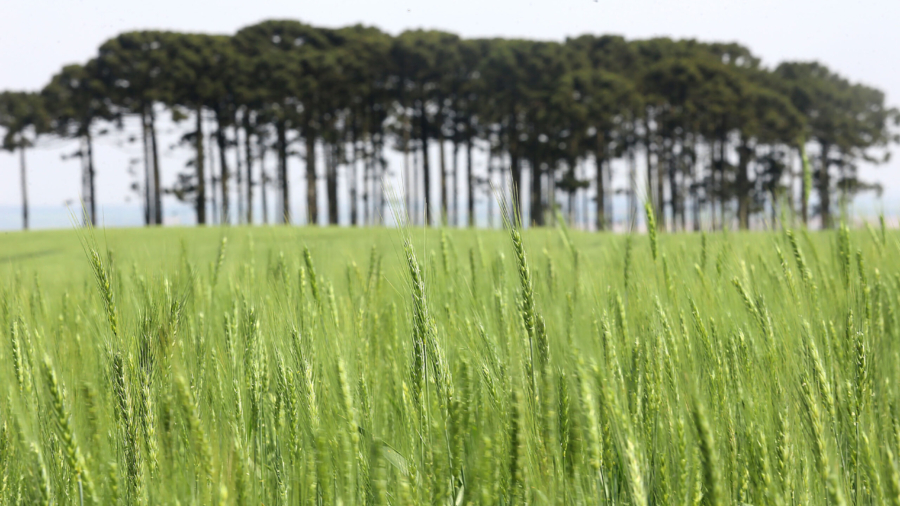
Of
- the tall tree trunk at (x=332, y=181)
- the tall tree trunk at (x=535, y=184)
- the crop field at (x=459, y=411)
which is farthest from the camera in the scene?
the tall tree trunk at (x=535, y=184)

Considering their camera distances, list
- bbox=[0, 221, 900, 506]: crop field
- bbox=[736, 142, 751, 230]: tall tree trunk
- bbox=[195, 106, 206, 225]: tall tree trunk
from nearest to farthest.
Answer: bbox=[0, 221, 900, 506]: crop field, bbox=[195, 106, 206, 225]: tall tree trunk, bbox=[736, 142, 751, 230]: tall tree trunk

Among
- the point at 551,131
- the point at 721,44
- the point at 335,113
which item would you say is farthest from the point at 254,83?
the point at 721,44

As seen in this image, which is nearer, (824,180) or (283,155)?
(283,155)

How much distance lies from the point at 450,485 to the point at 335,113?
38.4m

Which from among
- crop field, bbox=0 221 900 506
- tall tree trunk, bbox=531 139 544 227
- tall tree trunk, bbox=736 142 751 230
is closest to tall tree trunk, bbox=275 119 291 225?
tall tree trunk, bbox=531 139 544 227

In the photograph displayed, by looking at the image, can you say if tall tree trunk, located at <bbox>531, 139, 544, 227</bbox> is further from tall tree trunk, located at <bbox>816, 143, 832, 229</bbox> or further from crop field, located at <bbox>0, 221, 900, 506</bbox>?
crop field, located at <bbox>0, 221, 900, 506</bbox>

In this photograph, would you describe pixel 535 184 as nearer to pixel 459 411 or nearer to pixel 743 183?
pixel 743 183

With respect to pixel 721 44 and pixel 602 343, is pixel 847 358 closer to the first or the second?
pixel 602 343

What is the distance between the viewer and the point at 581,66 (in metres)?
36.2

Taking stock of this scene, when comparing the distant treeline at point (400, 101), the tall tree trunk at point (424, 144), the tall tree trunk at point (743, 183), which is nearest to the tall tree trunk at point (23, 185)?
the distant treeline at point (400, 101)

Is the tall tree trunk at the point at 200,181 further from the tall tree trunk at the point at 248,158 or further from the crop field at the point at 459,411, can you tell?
the crop field at the point at 459,411

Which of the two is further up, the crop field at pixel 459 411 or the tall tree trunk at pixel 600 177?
the tall tree trunk at pixel 600 177

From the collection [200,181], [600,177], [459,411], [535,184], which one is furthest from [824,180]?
[459,411]

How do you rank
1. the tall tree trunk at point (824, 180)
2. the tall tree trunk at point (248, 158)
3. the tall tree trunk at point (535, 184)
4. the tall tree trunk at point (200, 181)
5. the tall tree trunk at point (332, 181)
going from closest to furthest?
1. the tall tree trunk at point (200, 181)
2. the tall tree trunk at point (332, 181)
3. the tall tree trunk at point (535, 184)
4. the tall tree trunk at point (248, 158)
5. the tall tree trunk at point (824, 180)
